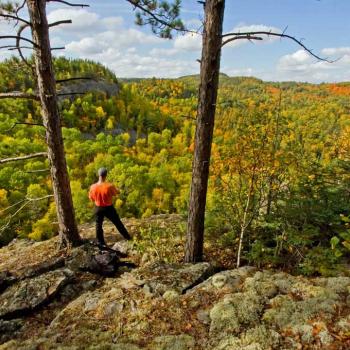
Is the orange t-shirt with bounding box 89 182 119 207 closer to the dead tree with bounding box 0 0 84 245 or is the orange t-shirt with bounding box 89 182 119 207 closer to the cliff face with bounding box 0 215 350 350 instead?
the dead tree with bounding box 0 0 84 245

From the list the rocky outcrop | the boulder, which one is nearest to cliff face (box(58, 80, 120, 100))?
the boulder

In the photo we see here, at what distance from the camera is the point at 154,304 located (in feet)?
17.8

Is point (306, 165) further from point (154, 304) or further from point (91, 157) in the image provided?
point (91, 157)

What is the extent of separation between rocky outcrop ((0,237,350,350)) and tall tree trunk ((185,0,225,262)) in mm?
663

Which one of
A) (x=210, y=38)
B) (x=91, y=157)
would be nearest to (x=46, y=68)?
(x=210, y=38)

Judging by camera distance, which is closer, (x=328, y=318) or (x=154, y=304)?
(x=328, y=318)

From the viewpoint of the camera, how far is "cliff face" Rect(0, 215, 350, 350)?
14.5 ft

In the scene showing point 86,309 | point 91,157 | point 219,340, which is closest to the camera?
point 219,340

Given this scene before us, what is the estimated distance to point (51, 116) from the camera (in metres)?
7.34

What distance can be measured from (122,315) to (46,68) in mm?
4979

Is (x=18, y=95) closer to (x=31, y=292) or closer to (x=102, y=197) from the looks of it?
(x=102, y=197)

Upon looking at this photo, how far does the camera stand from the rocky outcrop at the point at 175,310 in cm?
442

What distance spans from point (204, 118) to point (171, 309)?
10.7 ft

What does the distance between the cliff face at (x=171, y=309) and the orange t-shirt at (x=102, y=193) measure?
178 cm
